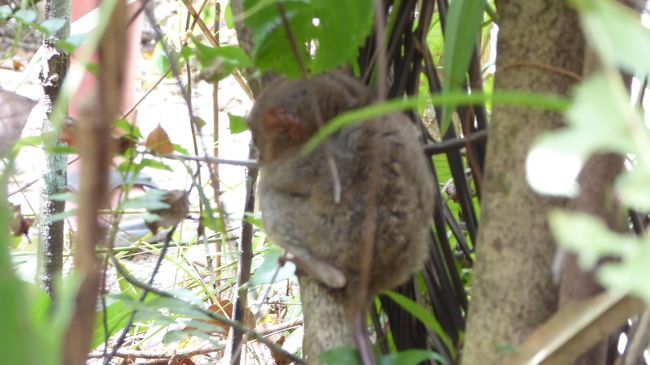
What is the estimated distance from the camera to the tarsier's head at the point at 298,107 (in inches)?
44.5

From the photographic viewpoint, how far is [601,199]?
82 cm

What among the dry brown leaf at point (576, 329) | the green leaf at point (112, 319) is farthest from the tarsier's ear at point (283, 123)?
the dry brown leaf at point (576, 329)

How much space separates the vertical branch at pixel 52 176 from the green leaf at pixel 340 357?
33.6 inches

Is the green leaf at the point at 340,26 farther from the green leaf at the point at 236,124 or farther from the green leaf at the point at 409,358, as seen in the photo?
the green leaf at the point at 409,358

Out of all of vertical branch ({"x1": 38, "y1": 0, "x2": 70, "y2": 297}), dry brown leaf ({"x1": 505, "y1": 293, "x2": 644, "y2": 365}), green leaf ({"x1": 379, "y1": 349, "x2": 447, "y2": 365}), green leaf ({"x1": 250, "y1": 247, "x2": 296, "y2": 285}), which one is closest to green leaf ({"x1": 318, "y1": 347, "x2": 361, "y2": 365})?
green leaf ({"x1": 379, "y1": 349, "x2": 447, "y2": 365})

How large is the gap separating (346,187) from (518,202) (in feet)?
0.80

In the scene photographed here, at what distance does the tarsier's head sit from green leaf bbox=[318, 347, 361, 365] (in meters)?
0.32

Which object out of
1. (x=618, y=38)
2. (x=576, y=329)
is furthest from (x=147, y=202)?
(x=618, y=38)

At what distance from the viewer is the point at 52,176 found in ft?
5.54

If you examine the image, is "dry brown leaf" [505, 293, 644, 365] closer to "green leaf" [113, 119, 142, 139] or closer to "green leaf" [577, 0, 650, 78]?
"green leaf" [577, 0, 650, 78]

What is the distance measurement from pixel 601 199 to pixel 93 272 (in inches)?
21.2

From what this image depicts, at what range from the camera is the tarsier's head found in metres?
1.13

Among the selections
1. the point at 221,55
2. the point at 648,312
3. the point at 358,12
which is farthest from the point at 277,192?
the point at 648,312

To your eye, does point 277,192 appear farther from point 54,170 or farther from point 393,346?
point 54,170
